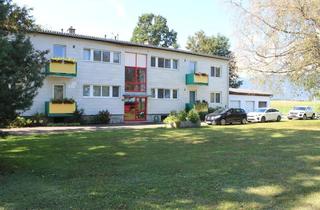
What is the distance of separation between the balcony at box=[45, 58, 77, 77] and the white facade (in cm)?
2412

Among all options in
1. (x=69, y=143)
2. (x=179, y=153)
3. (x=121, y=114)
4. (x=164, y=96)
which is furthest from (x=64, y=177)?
(x=164, y=96)

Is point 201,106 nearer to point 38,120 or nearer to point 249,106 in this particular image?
point 249,106

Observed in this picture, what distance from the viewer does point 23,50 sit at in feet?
33.6

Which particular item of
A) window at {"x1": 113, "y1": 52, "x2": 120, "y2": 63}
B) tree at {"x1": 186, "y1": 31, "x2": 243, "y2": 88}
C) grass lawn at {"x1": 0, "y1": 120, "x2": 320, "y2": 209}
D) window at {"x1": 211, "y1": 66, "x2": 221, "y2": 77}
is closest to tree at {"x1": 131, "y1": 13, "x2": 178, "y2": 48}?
tree at {"x1": 186, "y1": 31, "x2": 243, "y2": 88}

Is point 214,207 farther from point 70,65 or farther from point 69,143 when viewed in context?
point 70,65

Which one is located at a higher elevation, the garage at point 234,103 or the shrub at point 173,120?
the garage at point 234,103

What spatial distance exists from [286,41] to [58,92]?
703 inches

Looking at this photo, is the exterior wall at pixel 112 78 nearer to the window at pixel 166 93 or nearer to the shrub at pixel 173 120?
the window at pixel 166 93

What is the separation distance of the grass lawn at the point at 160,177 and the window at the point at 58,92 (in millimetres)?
18055

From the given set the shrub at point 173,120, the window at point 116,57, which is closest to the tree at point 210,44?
the window at point 116,57

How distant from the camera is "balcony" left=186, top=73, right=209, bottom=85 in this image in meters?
43.2

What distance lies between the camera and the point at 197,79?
4356cm

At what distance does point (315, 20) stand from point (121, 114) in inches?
733

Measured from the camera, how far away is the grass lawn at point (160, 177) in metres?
7.25
